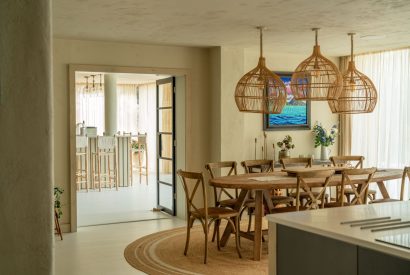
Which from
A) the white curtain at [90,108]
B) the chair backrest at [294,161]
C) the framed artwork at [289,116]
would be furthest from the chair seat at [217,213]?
the white curtain at [90,108]

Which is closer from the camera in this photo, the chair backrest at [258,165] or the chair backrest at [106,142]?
the chair backrest at [258,165]

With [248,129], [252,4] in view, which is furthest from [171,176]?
[252,4]

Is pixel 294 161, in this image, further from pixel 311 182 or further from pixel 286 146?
pixel 311 182

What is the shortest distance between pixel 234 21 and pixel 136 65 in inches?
80.6

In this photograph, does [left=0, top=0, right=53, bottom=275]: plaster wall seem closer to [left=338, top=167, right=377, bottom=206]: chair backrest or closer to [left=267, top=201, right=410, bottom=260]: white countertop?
[left=267, top=201, right=410, bottom=260]: white countertop

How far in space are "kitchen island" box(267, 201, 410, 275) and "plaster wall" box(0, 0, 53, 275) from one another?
3.98 ft

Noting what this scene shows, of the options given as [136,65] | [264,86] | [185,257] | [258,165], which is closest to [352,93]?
[264,86]

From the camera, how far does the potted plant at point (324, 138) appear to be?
8.06 meters

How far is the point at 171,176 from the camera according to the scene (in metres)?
7.85

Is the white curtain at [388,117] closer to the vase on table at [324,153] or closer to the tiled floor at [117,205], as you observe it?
the vase on table at [324,153]

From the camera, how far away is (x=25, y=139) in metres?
2.37

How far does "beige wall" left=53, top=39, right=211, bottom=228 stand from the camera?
664 centimetres

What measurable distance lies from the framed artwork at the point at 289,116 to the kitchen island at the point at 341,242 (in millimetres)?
4988

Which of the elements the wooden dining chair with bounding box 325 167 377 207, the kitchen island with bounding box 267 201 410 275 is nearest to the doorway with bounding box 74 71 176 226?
the wooden dining chair with bounding box 325 167 377 207
